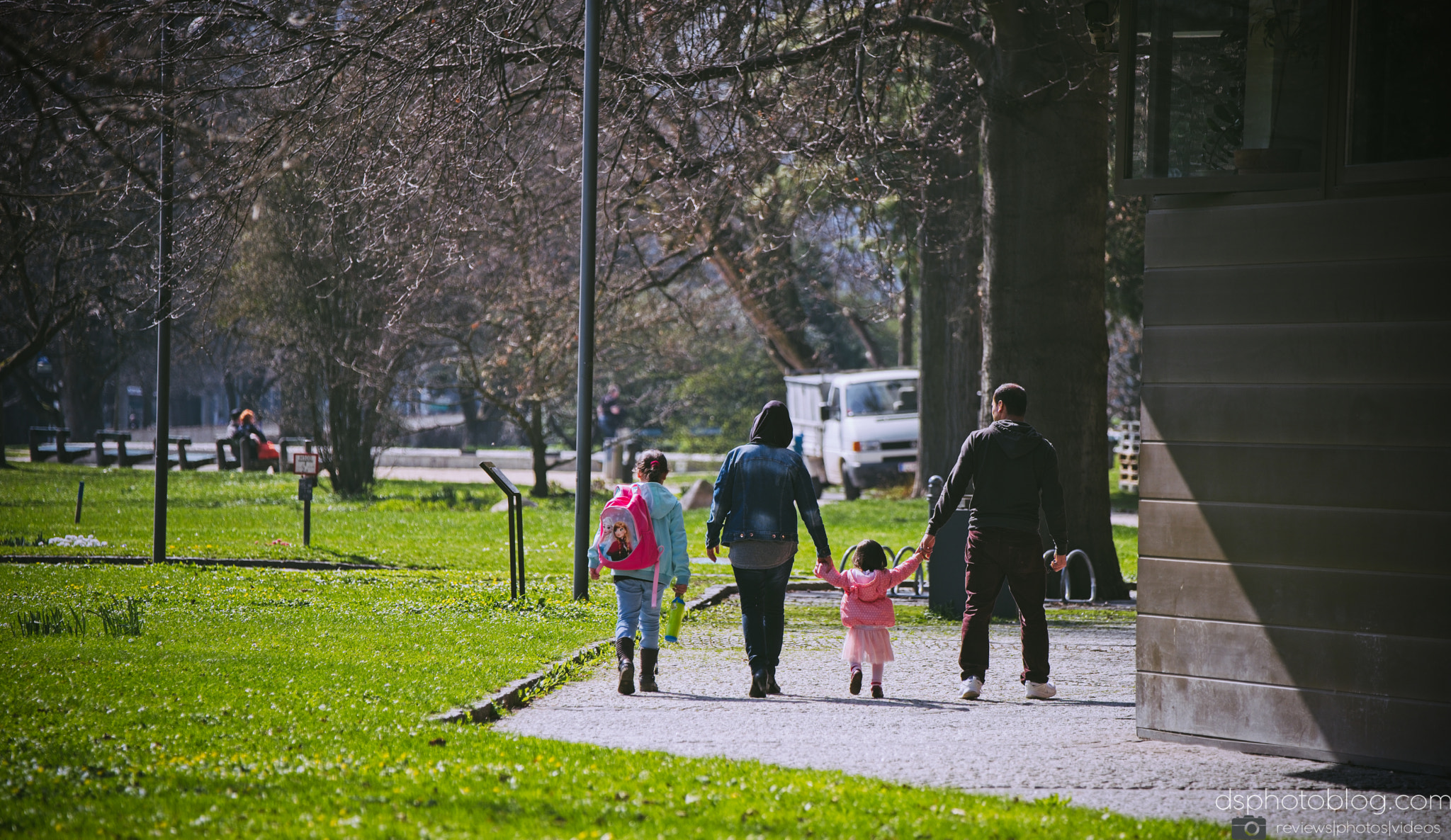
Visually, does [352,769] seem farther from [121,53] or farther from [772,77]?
[772,77]

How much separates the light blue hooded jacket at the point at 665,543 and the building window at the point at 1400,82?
13.2 ft

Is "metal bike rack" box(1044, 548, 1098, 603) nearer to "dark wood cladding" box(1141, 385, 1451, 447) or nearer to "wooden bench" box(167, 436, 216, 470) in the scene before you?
"dark wood cladding" box(1141, 385, 1451, 447)

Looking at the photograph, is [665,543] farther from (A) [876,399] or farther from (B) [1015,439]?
(A) [876,399]

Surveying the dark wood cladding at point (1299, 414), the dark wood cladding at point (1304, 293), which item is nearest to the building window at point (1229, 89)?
the dark wood cladding at point (1304, 293)

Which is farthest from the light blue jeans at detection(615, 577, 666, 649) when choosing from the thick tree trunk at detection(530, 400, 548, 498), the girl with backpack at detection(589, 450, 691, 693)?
the thick tree trunk at detection(530, 400, 548, 498)

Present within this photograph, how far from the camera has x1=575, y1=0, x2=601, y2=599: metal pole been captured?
36.1 feet

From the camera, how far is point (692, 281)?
37094mm

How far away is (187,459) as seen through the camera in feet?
→ 121

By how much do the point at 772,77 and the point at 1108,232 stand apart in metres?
7.51

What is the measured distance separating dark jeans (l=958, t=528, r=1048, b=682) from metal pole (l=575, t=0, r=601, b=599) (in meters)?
4.00

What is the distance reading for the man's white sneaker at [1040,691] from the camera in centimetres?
773

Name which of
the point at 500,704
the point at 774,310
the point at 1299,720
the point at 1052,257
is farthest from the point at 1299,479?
the point at 774,310

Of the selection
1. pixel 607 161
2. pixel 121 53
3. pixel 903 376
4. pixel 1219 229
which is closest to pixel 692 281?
pixel 903 376

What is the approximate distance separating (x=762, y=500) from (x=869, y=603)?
0.84 m
